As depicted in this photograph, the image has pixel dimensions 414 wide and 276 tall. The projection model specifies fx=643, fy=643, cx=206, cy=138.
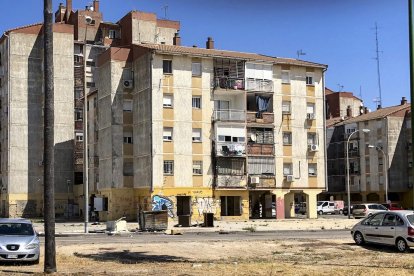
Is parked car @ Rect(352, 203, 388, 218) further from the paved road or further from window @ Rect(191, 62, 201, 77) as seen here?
the paved road

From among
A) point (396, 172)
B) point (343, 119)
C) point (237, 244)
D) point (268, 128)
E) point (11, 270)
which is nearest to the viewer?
point (11, 270)

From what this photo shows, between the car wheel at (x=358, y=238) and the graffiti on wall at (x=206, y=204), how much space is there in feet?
104

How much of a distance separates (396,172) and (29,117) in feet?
164

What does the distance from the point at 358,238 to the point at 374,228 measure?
127 centimetres

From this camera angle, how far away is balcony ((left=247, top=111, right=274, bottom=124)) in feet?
198

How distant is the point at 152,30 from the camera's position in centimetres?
7775

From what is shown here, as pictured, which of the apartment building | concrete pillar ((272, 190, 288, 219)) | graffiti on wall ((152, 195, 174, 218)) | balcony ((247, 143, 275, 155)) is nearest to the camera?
graffiti on wall ((152, 195, 174, 218))

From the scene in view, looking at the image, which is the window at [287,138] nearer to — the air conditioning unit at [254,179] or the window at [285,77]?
the window at [285,77]

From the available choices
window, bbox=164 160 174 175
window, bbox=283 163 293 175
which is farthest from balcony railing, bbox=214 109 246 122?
window, bbox=283 163 293 175

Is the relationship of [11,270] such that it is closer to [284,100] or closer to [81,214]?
[284,100]

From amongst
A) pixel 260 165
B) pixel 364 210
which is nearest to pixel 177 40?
pixel 260 165

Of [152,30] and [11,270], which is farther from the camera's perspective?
[152,30]

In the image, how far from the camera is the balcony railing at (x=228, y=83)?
59.2m

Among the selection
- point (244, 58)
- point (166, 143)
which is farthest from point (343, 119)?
point (166, 143)
